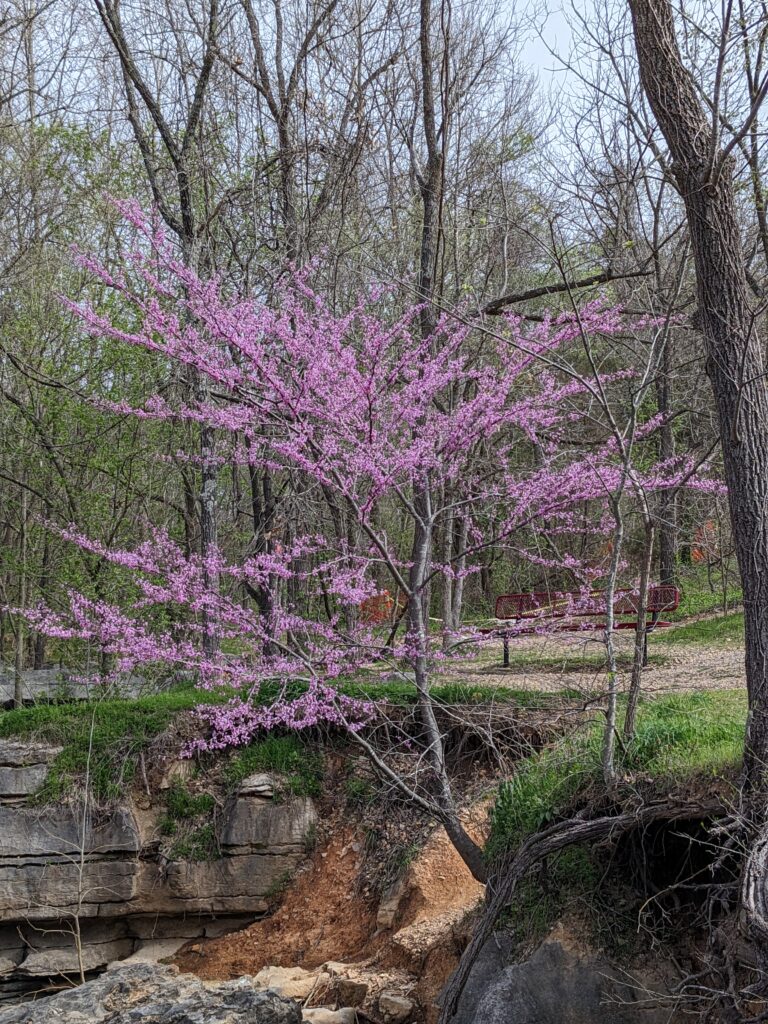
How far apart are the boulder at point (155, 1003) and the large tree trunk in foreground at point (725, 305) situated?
3.71 m

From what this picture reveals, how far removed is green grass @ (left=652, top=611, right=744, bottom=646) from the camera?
11070 mm

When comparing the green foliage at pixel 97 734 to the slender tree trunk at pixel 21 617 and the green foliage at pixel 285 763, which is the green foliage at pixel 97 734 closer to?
the green foliage at pixel 285 763

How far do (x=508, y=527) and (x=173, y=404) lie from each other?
4728mm

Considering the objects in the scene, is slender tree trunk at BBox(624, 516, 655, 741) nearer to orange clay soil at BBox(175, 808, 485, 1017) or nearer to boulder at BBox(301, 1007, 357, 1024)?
orange clay soil at BBox(175, 808, 485, 1017)

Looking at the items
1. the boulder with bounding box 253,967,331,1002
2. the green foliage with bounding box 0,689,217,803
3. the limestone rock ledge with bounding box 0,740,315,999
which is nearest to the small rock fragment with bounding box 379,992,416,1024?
the boulder with bounding box 253,967,331,1002

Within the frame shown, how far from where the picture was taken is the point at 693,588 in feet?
52.3

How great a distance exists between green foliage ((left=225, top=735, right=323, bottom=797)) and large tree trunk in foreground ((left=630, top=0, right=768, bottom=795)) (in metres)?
4.42

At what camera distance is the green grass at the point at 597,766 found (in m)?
4.39

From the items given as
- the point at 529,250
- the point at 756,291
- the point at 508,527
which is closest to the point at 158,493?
the point at 529,250

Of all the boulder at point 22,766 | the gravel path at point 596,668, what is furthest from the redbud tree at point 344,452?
the boulder at point 22,766

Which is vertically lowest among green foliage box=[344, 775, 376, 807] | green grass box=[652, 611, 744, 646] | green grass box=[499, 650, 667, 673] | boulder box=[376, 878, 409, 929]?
boulder box=[376, 878, 409, 929]

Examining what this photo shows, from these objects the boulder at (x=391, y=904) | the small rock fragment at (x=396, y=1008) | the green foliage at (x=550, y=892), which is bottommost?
the small rock fragment at (x=396, y=1008)

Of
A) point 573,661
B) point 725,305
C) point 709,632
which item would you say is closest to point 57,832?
point 573,661

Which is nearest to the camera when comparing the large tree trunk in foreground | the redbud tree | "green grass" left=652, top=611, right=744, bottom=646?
the large tree trunk in foreground
